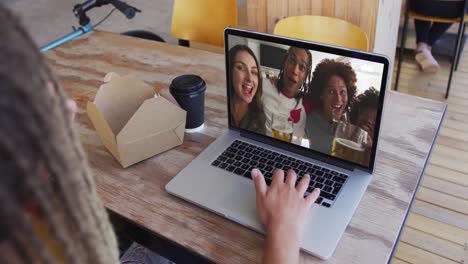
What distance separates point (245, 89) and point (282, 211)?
0.34m

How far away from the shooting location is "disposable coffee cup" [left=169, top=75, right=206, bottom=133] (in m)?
1.07

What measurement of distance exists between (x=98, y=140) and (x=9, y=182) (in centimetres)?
89

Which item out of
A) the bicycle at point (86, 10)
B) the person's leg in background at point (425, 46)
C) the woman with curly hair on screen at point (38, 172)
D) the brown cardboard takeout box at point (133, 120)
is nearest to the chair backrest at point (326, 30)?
the bicycle at point (86, 10)

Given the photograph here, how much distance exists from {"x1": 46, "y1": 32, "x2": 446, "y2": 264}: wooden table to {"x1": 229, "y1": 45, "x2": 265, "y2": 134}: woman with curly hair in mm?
114

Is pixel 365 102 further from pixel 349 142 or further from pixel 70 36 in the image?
pixel 70 36

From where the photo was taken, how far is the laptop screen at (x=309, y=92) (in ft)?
2.76

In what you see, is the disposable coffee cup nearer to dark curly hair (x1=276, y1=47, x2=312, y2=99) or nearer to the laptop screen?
the laptop screen

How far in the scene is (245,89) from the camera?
1010mm

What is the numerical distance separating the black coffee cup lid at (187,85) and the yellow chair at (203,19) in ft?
2.93

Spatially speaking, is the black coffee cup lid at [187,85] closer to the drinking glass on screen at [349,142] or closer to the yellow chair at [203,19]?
the drinking glass on screen at [349,142]

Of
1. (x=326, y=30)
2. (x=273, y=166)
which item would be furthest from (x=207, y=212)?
(x=326, y=30)

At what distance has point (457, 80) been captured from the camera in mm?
2842

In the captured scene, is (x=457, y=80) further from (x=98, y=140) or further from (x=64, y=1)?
(x=64, y=1)

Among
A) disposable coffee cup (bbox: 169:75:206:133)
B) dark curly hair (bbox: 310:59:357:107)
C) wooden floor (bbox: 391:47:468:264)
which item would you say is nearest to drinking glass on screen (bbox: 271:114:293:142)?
dark curly hair (bbox: 310:59:357:107)
